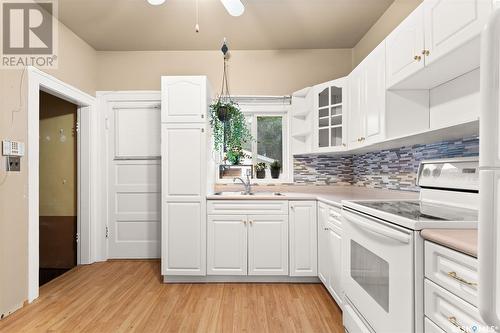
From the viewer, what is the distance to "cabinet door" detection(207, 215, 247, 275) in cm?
279

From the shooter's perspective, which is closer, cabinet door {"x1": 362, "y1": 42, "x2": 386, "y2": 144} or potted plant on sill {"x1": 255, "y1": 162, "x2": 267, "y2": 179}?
cabinet door {"x1": 362, "y1": 42, "x2": 386, "y2": 144}

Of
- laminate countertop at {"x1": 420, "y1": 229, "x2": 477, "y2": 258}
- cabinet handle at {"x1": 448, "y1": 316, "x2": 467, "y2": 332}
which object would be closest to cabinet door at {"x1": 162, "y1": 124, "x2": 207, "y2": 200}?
laminate countertop at {"x1": 420, "y1": 229, "x2": 477, "y2": 258}

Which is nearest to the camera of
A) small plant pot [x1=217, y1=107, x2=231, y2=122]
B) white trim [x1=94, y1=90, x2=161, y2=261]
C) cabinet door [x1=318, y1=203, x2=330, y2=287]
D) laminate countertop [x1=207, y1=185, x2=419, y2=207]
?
cabinet door [x1=318, y1=203, x2=330, y2=287]

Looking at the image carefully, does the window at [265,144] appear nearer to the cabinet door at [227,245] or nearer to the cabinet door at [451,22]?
the cabinet door at [227,245]

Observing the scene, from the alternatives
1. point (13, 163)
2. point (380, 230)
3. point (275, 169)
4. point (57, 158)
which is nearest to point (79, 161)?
point (57, 158)

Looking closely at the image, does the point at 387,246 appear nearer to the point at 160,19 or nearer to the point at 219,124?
the point at 219,124

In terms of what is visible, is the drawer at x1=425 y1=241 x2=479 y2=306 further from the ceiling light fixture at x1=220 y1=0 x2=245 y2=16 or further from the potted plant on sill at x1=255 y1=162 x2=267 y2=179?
the potted plant on sill at x1=255 y1=162 x2=267 y2=179

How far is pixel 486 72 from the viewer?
723mm

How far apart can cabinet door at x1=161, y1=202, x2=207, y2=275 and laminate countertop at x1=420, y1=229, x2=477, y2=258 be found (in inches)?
81.7

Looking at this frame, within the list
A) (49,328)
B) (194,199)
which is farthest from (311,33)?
(49,328)

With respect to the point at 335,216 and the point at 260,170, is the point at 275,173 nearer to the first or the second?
the point at 260,170

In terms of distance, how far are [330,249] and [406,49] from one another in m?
1.60

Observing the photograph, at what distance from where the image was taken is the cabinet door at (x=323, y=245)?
2.50 metres

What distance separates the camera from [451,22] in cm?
134
